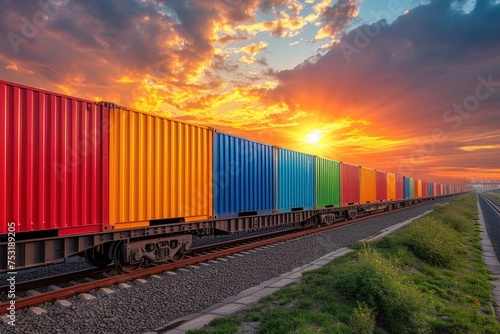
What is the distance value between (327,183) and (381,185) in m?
17.5

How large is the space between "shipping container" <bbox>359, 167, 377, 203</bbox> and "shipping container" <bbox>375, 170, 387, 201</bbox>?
107 centimetres

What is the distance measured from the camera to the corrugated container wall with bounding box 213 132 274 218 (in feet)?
42.3

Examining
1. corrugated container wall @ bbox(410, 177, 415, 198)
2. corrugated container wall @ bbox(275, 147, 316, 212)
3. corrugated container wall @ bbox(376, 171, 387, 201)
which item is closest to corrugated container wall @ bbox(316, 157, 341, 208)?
corrugated container wall @ bbox(275, 147, 316, 212)

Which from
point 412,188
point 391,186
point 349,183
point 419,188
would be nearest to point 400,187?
point 391,186

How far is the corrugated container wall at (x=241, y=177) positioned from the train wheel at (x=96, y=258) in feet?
14.0

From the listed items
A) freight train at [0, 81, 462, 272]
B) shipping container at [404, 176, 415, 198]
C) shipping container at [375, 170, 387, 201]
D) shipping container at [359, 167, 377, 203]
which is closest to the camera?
freight train at [0, 81, 462, 272]

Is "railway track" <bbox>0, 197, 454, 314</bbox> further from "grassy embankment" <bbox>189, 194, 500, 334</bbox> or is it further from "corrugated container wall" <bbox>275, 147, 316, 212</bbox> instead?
"corrugated container wall" <bbox>275, 147, 316, 212</bbox>

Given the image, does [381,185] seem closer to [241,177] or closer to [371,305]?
[241,177]

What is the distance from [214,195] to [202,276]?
389 cm

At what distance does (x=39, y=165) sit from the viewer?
725 centimetres

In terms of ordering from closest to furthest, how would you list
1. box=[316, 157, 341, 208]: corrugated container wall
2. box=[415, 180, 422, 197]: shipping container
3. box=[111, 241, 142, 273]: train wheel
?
box=[111, 241, 142, 273]: train wheel → box=[316, 157, 341, 208]: corrugated container wall → box=[415, 180, 422, 197]: shipping container

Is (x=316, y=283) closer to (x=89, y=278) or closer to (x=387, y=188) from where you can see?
(x=89, y=278)

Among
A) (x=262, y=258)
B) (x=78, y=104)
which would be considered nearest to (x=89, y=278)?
(x=78, y=104)

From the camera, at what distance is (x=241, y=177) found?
14242 mm
